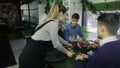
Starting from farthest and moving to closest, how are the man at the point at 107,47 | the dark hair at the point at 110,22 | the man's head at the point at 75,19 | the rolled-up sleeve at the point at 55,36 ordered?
the man's head at the point at 75,19 < the rolled-up sleeve at the point at 55,36 < the dark hair at the point at 110,22 < the man at the point at 107,47

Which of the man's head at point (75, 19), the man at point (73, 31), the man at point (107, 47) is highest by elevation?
the man at point (107, 47)

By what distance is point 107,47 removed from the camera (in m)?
1.27

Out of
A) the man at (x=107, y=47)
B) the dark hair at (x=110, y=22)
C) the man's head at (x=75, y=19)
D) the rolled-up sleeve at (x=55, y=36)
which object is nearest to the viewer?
the man at (x=107, y=47)

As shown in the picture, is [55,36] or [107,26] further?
[55,36]

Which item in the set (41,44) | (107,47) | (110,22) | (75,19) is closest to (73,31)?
(75,19)

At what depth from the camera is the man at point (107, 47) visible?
1252mm

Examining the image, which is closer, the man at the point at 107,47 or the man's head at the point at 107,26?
the man at the point at 107,47

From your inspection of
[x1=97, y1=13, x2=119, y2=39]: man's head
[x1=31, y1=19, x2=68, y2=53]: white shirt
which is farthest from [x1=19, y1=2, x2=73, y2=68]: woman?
[x1=97, y1=13, x2=119, y2=39]: man's head

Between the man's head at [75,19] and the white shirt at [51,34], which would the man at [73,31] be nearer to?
the man's head at [75,19]

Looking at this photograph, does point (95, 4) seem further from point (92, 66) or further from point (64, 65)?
point (92, 66)

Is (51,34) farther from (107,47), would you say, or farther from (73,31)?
(73,31)

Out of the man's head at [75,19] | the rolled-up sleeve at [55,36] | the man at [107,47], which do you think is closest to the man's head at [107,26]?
the man at [107,47]

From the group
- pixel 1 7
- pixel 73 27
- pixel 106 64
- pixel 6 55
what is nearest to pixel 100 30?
pixel 106 64

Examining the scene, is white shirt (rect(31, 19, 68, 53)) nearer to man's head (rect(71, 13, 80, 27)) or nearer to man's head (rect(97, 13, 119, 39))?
man's head (rect(97, 13, 119, 39))
